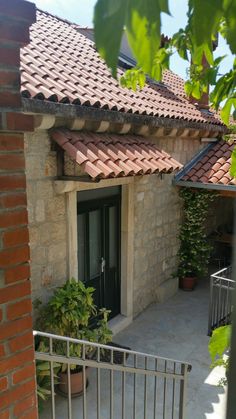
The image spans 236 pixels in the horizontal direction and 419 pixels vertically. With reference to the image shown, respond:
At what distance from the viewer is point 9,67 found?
5.56 feet

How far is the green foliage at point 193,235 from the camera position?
762 centimetres

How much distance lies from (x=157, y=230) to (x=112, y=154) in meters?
2.69

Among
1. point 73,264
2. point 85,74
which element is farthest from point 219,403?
point 85,74

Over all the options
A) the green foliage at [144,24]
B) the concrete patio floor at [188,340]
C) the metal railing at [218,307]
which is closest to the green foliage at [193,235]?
the concrete patio floor at [188,340]

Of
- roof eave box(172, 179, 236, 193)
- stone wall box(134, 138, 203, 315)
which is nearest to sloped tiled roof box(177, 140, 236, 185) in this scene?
roof eave box(172, 179, 236, 193)

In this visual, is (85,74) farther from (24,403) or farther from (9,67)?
(24,403)

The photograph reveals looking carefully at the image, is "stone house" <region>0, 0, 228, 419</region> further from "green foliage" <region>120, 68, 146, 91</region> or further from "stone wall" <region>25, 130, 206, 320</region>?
"green foliage" <region>120, 68, 146, 91</region>

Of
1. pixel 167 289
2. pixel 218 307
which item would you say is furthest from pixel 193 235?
pixel 218 307

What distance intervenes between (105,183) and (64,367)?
2.50m

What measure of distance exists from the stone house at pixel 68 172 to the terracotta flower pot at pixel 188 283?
1.66 feet

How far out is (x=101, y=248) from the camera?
19.5 ft

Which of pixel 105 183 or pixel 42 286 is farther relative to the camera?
pixel 105 183

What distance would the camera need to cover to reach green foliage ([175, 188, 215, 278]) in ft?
25.0

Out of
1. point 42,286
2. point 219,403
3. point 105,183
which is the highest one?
point 105,183
